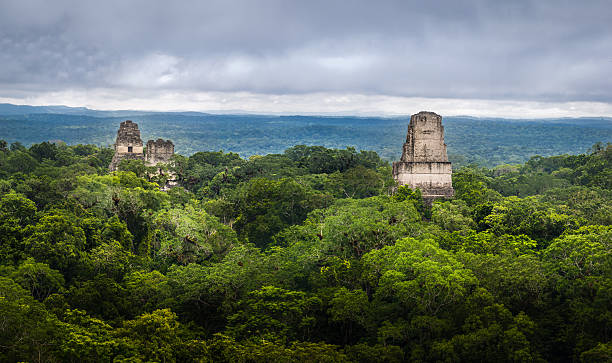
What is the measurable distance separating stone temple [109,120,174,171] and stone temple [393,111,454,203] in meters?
25.6

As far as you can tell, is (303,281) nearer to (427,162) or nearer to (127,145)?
(427,162)

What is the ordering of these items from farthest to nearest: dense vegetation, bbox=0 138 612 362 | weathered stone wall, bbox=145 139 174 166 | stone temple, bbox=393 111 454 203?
weathered stone wall, bbox=145 139 174 166 < stone temple, bbox=393 111 454 203 < dense vegetation, bbox=0 138 612 362

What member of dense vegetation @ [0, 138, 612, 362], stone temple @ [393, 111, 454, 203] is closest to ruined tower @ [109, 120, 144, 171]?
dense vegetation @ [0, 138, 612, 362]

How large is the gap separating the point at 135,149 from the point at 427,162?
2945cm

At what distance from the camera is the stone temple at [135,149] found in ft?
173

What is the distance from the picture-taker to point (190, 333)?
58.3ft

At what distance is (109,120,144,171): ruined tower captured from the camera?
5253 centimetres

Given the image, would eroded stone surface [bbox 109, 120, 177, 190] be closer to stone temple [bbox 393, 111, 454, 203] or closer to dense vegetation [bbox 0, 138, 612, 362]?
dense vegetation [bbox 0, 138, 612, 362]

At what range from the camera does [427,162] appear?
3594 centimetres

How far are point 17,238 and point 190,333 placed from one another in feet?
33.2

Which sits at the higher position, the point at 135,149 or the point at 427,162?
the point at 135,149

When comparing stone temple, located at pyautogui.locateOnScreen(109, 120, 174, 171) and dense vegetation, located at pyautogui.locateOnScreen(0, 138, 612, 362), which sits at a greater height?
stone temple, located at pyautogui.locateOnScreen(109, 120, 174, 171)

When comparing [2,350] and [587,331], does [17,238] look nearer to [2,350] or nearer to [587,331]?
[2,350]

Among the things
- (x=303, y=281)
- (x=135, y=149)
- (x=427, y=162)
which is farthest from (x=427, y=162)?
(x=135, y=149)
